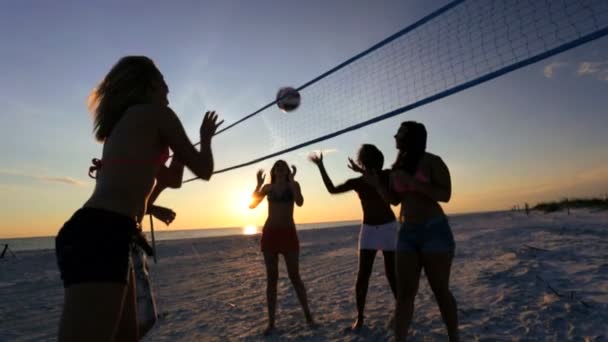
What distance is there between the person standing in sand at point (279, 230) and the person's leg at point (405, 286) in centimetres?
151

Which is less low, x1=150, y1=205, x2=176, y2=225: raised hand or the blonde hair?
the blonde hair

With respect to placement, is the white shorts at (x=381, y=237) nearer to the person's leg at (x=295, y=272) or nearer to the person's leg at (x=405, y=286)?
the person's leg at (x=295, y=272)

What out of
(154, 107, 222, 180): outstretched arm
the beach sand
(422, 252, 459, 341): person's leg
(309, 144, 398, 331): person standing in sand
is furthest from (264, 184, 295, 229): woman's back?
(154, 107, 222, 180): outstretched arm

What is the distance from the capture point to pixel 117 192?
1.69 metres

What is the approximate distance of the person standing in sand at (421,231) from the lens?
9.61 ft

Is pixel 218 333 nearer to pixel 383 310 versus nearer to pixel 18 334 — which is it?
pixel 383 310

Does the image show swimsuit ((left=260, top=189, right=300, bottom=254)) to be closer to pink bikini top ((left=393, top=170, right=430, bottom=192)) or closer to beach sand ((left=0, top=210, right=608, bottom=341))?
beach sand ((left=0, top=210, right=608, bottom=341))

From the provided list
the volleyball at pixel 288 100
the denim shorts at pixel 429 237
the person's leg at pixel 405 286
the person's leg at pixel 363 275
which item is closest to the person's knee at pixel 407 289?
the person's leg at pixel 405 286

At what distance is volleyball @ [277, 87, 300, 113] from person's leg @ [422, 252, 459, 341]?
451 centimetres

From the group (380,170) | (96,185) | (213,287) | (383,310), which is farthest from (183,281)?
(96,185)

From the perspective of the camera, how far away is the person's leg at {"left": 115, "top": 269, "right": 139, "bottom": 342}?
200 centimetres

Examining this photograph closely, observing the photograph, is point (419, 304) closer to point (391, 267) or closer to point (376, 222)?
point (391, 267)

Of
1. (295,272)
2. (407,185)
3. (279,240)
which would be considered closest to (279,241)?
(279,240)

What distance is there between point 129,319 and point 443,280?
206 centimetres
